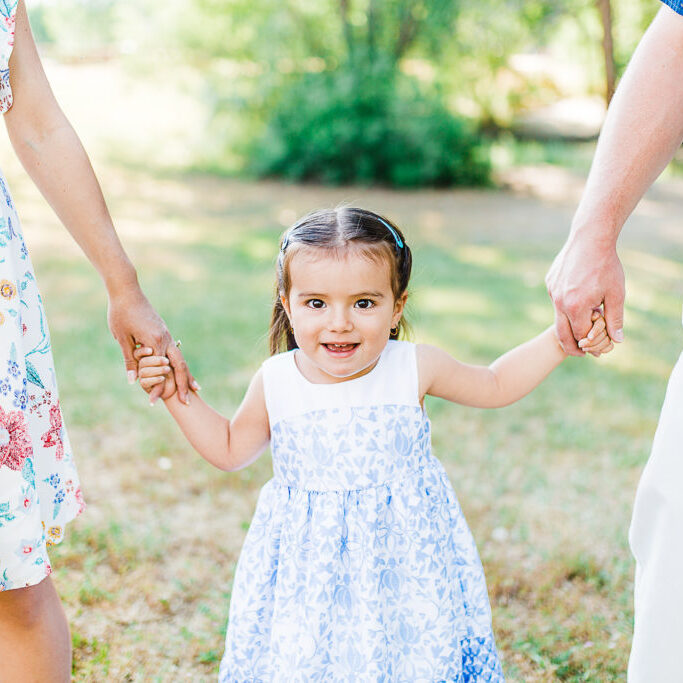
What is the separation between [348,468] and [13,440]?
2.15 ft

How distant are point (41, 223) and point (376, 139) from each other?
473cm

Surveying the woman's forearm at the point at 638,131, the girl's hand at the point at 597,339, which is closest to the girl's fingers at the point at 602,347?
the girl's hand at the point at 597,339

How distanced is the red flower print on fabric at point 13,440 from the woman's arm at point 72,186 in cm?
40

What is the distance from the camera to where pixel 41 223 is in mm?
8273

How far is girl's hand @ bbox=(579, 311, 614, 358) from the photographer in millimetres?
1680

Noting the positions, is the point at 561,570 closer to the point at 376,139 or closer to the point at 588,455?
the point at 588,455

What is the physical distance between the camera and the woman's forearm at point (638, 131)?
4.71 ft

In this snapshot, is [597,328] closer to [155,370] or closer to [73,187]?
[155,370]

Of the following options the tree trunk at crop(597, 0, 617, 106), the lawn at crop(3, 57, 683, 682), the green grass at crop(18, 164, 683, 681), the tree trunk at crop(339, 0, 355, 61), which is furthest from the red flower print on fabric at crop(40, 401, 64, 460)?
the tree trunk at crop(597, 0, 617, 106)

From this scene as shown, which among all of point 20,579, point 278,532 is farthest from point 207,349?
A: point 20,579

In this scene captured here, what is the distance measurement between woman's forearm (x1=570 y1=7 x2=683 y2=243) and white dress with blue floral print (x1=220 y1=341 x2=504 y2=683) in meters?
0.52

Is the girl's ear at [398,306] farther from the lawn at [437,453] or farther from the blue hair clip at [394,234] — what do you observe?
the lawn at [437,453]

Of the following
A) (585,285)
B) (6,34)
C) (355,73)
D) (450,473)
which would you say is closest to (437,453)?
(450,473)

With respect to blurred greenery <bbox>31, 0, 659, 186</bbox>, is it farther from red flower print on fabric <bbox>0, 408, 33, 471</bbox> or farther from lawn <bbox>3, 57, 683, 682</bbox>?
red flower print on fabric <bbox>0, 408, 33, 471</bbox>
